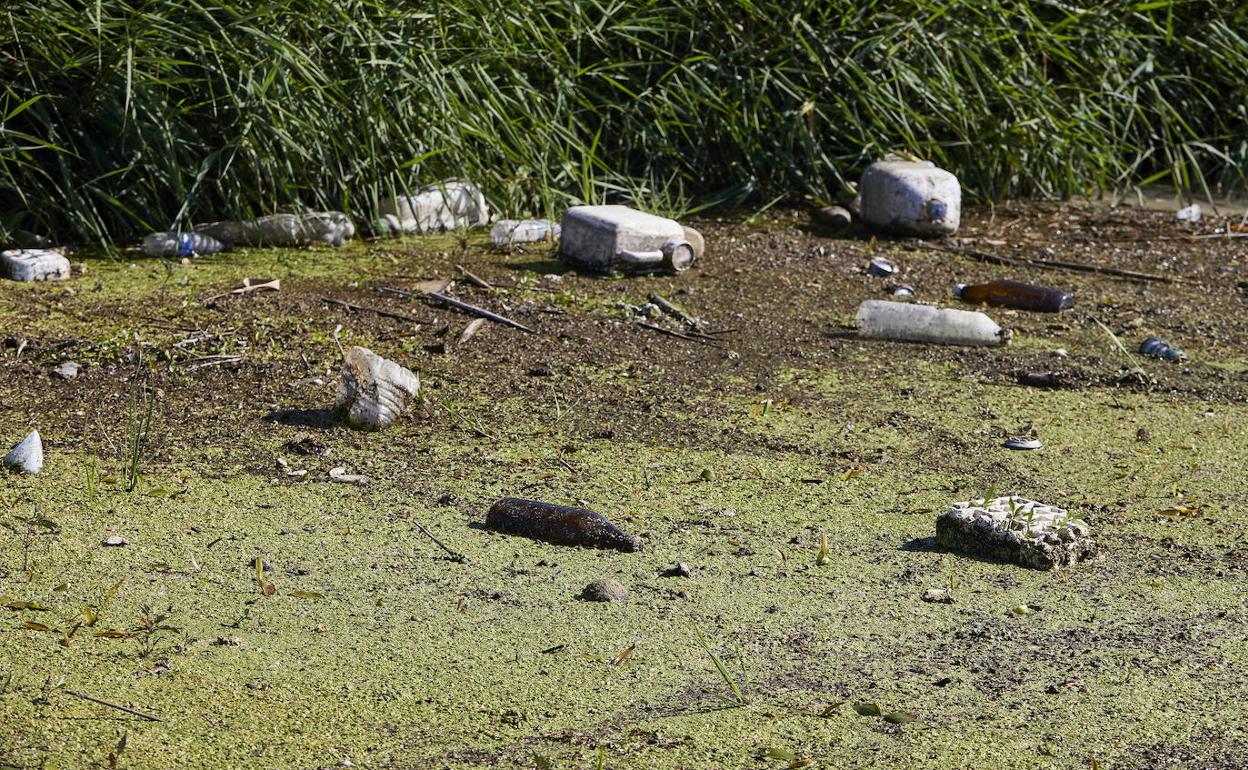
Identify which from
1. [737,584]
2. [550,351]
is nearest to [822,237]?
[550,351]

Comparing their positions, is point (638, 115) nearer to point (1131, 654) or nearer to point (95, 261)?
point (95, 261)

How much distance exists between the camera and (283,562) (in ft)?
6.97

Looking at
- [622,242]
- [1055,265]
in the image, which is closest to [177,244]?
[622,242]

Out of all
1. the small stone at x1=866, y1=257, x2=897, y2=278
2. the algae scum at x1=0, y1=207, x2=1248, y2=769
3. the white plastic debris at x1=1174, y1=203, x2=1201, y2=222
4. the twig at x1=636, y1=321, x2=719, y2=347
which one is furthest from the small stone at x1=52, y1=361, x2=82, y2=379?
the white plastic debris at x1=1174, y1=203, x2=1201, y2=222

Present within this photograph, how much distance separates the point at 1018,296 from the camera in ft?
12.6

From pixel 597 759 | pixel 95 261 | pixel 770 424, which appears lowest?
pixel 95 261

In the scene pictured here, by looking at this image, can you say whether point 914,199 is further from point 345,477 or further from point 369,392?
point 345,477

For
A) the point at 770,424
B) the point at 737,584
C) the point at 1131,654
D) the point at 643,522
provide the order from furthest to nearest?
the point at 770,424 → the point at 643,522 → the point at 737,584 → the point at 1131,654

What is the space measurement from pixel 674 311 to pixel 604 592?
1634 mm

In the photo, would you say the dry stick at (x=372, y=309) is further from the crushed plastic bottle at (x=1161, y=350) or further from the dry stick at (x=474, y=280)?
the crushed plastic bottle at (x=1161, y=350)

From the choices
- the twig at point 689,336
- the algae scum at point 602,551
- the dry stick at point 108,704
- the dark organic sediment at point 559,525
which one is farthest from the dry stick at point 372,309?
the dry stick at point 108,704

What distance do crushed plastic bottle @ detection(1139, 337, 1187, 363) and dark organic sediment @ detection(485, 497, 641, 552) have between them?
173 centimetres

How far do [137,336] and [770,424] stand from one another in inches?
53.7

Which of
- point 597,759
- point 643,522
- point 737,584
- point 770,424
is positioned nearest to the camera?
point 597,759
